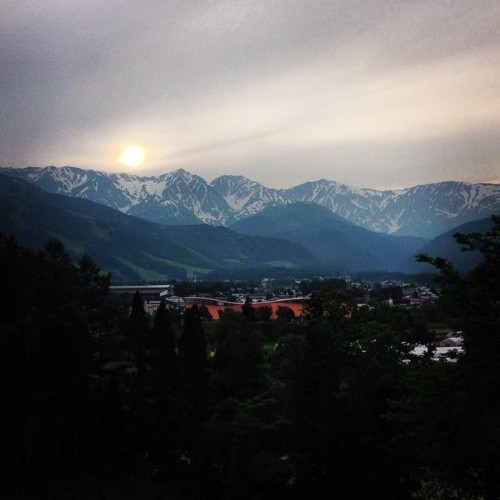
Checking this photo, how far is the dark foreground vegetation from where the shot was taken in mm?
21312

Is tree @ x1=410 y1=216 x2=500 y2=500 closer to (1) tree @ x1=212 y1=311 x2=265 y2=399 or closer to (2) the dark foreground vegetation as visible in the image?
(2) the dark foreground vegetation

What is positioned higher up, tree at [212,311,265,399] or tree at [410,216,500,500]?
tree at [410,216,500,500]

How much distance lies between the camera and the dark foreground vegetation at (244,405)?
69.9 ft

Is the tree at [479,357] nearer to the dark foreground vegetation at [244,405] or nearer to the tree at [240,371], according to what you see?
the dark foreground vegetation at [244,405]

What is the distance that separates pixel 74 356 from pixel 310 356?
54.4ft

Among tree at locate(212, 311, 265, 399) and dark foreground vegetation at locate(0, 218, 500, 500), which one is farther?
tree at locate(212, 311, 265, 399)

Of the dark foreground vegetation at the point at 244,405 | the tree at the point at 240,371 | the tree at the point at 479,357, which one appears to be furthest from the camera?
the tree at the point at 240,371

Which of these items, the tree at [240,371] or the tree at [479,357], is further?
the tree at [240,371]

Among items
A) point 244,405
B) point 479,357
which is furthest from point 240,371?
point 479,357

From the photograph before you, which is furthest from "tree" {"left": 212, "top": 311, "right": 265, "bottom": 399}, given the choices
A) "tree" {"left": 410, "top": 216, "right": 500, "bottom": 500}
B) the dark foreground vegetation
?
"tree" {"left": 410, "top": 216, "right": 500, "bottom": 500}

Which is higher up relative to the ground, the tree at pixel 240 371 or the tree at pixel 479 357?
the tree at pixel 479 357

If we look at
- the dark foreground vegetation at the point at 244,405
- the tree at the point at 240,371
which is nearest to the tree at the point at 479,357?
the dark foreground vegetation at the point at 244,405

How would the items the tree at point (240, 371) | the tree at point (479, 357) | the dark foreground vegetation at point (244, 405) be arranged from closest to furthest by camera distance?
the tree at point (479, 357), the dark foreground vegetation at point (244, 405), the tree at point (240, 371)

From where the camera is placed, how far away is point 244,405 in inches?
1410
